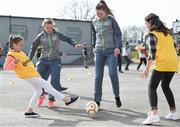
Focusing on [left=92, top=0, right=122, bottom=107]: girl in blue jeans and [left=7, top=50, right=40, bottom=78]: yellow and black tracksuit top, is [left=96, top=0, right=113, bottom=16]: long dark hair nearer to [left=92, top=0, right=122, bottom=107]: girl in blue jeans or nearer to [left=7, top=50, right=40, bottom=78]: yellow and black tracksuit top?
[left=92, top=0, right=122, bottom=107]: girl in blue jeans

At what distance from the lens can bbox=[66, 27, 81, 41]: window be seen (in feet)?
119

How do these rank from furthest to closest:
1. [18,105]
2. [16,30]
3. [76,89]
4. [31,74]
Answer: [16,30]
[76,89]
[18,105]
[31,74]

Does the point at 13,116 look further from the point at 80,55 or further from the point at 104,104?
the point at 80,55

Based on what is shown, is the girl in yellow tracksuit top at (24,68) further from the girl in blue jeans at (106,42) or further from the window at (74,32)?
the window at (74,32)

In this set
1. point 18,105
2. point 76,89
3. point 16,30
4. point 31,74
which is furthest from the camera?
point 16,30

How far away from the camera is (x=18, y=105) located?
9117 mm

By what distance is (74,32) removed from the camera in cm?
3653

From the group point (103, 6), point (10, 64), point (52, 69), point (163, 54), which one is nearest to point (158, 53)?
point (163, 54)

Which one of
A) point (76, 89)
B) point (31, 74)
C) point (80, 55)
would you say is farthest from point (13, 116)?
point (80, 55)

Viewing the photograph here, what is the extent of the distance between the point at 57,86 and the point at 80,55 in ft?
91.2

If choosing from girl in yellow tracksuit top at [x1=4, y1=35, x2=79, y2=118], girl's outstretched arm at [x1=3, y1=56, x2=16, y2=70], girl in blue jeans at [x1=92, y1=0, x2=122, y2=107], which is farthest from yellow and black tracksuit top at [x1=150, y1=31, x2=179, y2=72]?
girl's outstretched arm at [x1=3, y1=56, x2=16, y2=70]

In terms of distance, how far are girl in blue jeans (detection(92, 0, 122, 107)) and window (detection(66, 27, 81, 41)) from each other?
1091 inches

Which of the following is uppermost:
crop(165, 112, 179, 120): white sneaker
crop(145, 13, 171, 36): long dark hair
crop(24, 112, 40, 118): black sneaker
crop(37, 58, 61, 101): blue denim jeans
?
crop(145, 13, 171, 36): long dark hair

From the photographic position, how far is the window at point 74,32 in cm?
3622
